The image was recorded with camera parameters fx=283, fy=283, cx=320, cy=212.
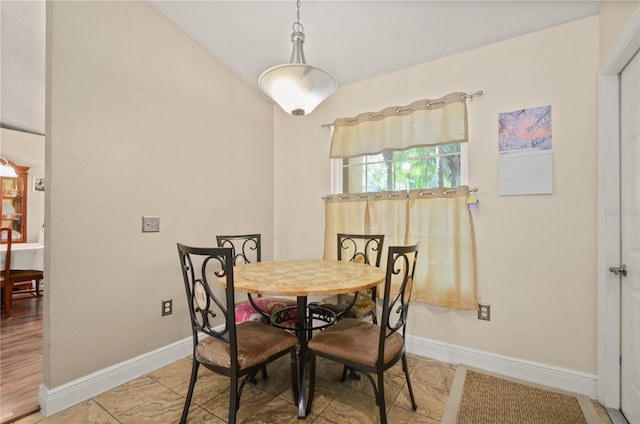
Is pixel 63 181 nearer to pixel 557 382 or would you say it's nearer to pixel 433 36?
pixel 433 36

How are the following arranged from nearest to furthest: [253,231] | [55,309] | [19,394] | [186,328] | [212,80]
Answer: [55,309]
[19,394]
[186,328]
[212,80]
[253,231]

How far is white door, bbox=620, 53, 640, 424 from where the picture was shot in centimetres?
154

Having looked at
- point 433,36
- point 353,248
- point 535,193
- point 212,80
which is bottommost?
point 353,248

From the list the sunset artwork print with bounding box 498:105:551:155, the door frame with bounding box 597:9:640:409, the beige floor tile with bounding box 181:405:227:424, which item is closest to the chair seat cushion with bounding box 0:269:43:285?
the beige floor tile with bounding box 181:405:227:424

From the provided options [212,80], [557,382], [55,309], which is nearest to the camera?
[55,309]

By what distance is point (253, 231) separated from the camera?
9.95 ft

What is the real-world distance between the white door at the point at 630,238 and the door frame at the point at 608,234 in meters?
0.03

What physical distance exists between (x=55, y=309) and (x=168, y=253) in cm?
72

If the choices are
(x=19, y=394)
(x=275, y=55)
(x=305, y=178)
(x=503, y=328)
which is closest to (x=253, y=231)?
(x=305, y=178)

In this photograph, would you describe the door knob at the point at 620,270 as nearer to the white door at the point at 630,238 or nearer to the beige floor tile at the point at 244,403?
the white door at the point at 630,238

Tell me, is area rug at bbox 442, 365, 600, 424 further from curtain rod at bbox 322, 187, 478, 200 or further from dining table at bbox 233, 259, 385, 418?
curtain rod at bbox 322, 187, 478, 200

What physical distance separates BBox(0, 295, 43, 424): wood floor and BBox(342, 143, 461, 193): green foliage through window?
275 centimetres

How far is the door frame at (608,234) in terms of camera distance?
1.72m

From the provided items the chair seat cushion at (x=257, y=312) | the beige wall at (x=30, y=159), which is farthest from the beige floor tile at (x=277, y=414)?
the beige wall at (x=30, y=159)
